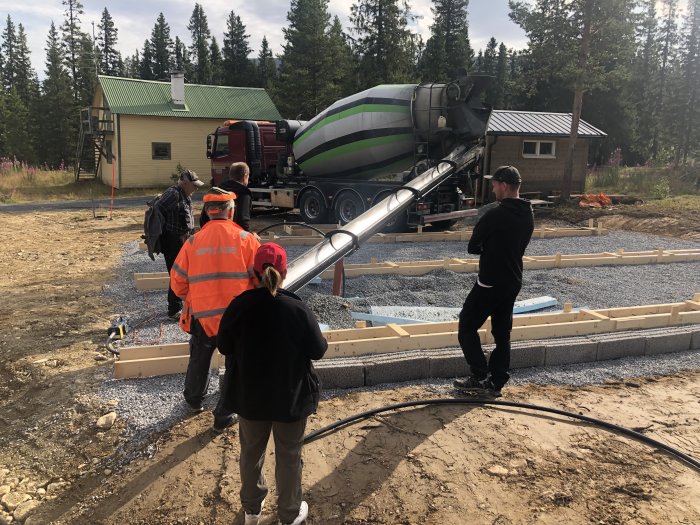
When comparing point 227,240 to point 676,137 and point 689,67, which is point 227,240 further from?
point 689,67

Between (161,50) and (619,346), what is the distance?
240 ft

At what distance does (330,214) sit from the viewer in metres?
15.0

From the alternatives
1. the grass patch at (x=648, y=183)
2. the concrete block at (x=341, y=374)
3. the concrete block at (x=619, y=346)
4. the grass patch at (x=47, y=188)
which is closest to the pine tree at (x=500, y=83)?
the grass patch at (x=648, y=183)

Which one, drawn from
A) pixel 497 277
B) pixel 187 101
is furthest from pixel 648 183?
pixel 187 101

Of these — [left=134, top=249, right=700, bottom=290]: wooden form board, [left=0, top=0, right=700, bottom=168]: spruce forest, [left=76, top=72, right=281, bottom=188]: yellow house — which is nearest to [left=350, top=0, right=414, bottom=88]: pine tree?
[left=0, top=0, right=700, bottom=168]: spruce forest

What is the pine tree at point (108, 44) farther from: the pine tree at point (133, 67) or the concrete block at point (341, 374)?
the concrete block at point (341, 374)

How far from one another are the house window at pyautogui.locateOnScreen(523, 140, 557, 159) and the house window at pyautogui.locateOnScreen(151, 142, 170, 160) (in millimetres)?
20094

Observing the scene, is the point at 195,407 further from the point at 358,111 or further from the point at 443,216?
the point at 358,111

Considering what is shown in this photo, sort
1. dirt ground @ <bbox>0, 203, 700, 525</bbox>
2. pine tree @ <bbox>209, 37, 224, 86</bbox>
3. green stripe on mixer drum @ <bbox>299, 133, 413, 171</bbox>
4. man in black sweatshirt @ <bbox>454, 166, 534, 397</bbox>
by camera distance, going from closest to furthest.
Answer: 1. dirt ground @ <bbox>0, 203, 700, 525</bbox>
2. man in black sweatshirt @ <bbox>454, 166, 534, 397</bbox>
3. green stripe on mixer drum @ <bbox>299, 133, 413, 171</bbox>
4. pine tree @ <bbox>209, 37, 224, 86</bbox>

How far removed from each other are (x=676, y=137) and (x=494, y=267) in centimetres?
4090

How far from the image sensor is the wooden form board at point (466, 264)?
8438mm

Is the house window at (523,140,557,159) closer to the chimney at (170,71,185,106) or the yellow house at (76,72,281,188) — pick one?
the yellow house at (76,72,281,188)

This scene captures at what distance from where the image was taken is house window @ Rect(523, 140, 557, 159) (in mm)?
21219

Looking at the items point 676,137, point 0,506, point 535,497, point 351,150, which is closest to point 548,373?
point 535,497
